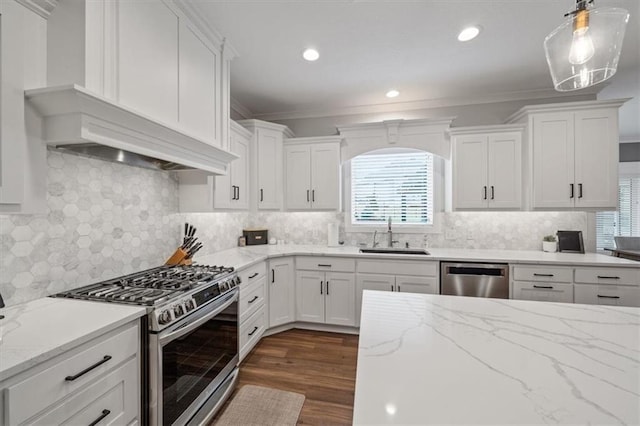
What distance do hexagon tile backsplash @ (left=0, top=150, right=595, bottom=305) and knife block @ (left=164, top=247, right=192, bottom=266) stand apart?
0.09 metres

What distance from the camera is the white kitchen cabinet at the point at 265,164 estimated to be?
3.40 m

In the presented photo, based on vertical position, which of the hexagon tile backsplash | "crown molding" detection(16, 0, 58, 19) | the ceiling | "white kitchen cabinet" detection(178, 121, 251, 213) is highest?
the ceiling

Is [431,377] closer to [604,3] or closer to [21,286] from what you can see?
[21,286]

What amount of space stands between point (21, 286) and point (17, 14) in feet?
4.25

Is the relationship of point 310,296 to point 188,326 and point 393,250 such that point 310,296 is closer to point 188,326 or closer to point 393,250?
point 393,250

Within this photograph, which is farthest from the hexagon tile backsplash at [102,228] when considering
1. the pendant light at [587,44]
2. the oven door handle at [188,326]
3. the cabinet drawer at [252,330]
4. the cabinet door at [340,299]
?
the pendant light at [587,44]

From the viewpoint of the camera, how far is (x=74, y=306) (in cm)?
134

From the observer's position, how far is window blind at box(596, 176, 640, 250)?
5266 mm

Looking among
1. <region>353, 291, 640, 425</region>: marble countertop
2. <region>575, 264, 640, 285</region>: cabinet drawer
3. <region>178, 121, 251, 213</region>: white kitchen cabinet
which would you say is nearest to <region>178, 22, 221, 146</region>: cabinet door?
<region>178, 121, 251, 213</region>: white kitchen cabinet

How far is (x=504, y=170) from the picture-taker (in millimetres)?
3072

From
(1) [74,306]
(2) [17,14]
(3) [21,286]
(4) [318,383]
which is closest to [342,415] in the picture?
(4) [318,383]

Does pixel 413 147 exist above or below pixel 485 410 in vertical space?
above

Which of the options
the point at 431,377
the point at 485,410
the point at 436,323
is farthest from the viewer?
the point at 436,323

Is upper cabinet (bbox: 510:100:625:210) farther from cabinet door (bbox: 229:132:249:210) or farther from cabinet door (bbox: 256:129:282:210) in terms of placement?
cabinet door (bbox: 229:132:249:210)
